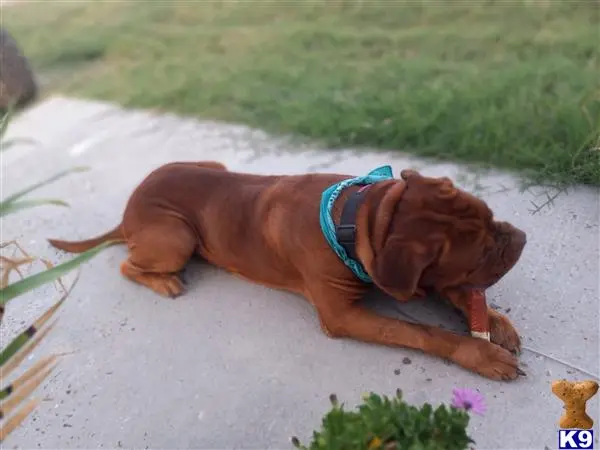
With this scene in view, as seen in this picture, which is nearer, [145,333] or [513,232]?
[513,232]

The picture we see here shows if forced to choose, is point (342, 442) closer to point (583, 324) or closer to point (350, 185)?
point (350, 185)

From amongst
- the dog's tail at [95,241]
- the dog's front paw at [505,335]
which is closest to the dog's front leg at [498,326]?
the dog's front paw at [505,335]

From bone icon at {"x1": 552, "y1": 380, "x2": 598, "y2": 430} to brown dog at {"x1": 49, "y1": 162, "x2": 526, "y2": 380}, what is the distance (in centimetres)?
31

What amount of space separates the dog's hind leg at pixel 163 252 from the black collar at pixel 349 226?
968mm

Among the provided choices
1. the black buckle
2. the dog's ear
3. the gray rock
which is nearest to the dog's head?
the dog's ear

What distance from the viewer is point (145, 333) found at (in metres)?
3.22

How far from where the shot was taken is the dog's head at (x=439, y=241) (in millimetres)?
2477

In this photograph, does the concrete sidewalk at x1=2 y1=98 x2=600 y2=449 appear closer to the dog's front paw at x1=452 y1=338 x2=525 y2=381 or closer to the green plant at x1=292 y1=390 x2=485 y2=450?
the dog's front paw at x1=452 y1=338 x2=525 y2=381

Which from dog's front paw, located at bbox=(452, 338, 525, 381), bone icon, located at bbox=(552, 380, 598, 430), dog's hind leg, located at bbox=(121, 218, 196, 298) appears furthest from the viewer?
dog's hind leg, located at bbox=(121, 218, 196, 298)

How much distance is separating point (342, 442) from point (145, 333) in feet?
5.32

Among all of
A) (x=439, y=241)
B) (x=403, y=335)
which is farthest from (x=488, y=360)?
(x=439, y=241)

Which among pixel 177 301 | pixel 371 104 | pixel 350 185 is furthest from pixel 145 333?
pixel 371 104

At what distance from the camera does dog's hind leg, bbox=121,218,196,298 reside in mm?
3357

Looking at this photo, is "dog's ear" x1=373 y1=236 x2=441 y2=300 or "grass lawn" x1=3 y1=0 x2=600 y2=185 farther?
"grass lawn" x1=3 y1=0 x2=600 y2=185
